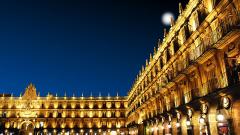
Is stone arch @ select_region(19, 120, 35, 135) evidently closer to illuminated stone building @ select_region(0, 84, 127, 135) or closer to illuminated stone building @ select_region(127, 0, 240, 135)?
illuminated stone building @ select_region(0, 84, 127, 135)

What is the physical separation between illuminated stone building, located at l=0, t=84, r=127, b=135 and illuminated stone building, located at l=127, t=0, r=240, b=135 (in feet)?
180

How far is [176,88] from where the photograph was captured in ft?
114

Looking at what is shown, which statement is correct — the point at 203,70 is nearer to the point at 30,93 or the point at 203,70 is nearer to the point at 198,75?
the point at 198,75

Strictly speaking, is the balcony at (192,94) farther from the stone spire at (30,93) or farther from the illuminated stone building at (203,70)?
the stone spire at (30,93)

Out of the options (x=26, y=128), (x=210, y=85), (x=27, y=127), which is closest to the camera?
(x=210, y=85)

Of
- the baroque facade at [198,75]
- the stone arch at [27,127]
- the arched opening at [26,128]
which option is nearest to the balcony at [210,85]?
the baroque facade at [198,75]

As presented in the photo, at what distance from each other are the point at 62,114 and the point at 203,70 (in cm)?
7662

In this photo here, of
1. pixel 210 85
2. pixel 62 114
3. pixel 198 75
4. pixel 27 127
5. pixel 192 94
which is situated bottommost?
pixel 27 127

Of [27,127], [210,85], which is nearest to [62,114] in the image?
[27,127]

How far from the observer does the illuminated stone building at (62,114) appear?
90688 mm

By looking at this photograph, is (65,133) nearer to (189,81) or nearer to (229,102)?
(189,81)

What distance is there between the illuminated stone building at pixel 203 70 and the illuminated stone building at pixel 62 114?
54736mm

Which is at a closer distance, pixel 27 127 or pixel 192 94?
pixel 192 94

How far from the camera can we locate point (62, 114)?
94.8m
